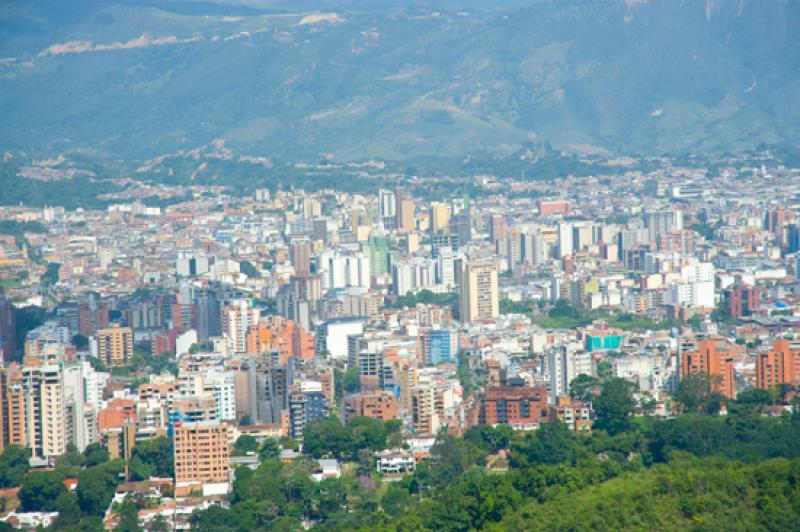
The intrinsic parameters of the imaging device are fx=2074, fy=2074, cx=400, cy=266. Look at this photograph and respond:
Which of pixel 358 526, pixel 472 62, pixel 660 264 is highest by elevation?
pixel 472 62

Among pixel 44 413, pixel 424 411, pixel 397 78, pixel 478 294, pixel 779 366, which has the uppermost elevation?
pixel 397 78

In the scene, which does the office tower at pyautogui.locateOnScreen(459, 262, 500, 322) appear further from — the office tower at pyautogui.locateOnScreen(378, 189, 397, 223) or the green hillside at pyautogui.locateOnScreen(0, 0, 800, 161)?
the green hillside at pyautogui.locateOnScreen(0, 0, 800, 161)

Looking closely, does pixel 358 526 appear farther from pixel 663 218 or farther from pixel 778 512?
pixel 663 218

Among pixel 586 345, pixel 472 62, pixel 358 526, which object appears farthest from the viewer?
pixel 472 62

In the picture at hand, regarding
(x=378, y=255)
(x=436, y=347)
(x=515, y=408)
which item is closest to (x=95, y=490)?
(x=515, y=408)

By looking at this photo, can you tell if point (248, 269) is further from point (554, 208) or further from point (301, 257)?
point (554, 208)

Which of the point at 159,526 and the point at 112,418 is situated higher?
the point at 112,418

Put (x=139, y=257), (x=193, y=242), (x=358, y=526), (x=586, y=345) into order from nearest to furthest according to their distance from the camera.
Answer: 1. (x=358, y=526)
2. (x=586, y=345)
3. (x=139, y=257)
4. (x=193, y=242)

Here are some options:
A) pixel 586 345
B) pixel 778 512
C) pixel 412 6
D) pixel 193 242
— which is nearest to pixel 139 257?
pixel 193 242
